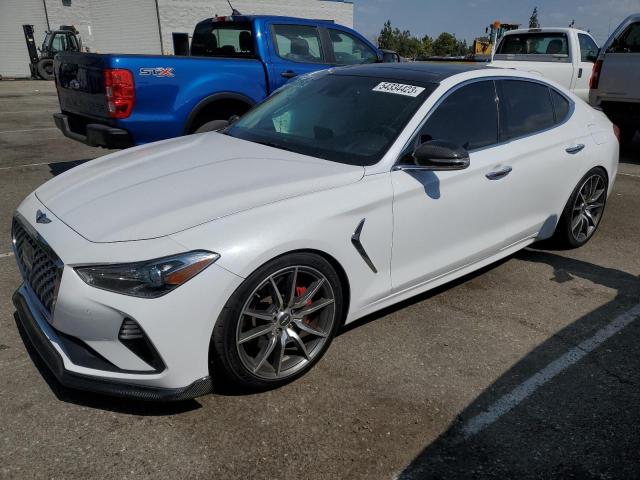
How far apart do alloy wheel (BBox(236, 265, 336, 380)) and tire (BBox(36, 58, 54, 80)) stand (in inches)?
1078

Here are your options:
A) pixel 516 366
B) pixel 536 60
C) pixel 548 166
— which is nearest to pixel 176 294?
pixel 516 366

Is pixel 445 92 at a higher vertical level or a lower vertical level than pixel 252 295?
higher

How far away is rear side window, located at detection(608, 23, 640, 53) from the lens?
331 inches

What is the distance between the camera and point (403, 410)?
2.74 meters

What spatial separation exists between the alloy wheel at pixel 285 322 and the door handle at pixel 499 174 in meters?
1.44

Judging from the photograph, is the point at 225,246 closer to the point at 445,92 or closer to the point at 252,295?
the point at 252,295

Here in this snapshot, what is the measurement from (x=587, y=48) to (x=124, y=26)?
28788 mm

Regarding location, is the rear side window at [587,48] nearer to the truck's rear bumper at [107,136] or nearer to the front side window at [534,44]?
the front side window at [534,44]

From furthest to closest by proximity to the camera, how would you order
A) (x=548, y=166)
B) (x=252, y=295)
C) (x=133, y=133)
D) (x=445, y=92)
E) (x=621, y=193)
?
(x=621, y=193)
(x=133, y=133)
(x=548, y=166)
(x=445, y=92)
(x=252, y=295)

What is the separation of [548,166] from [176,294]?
2984mm

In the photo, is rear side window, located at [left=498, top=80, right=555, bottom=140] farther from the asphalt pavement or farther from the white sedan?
the asphalt pavement

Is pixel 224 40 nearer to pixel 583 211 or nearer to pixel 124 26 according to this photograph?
pixel 583 211

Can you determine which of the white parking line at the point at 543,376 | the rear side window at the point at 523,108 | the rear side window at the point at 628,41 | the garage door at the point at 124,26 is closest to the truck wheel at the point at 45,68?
the garage door at the point at 124,26

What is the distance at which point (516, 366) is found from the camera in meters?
3.13
